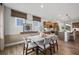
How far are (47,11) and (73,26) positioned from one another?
0.68m

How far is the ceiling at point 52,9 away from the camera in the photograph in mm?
2217

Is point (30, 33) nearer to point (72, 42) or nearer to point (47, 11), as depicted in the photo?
point (47, 11)

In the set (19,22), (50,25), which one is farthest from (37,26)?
(19,22)

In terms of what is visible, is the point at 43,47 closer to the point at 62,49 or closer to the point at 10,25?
the point at 62,49

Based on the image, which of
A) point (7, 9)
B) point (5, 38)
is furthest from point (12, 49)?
point (7, 9)

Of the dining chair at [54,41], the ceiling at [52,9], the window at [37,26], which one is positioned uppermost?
the ceiling at [52,9]

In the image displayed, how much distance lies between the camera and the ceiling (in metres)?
2.22

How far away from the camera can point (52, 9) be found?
7.41 feet

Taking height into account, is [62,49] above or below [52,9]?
below

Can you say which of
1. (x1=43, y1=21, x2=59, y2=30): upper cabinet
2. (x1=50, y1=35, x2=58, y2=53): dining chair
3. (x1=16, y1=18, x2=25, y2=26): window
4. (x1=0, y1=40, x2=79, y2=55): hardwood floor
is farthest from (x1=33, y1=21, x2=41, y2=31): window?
(x1=0, y1=40, x2=79, y2=55): hardwood floor

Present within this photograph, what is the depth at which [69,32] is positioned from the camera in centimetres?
234

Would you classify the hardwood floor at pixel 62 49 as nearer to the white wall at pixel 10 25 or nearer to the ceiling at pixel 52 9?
the white wall at pixel 10 25

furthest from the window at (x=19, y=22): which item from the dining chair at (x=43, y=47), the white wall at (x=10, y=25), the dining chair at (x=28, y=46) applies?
the dining chair at (x=43, y=47)

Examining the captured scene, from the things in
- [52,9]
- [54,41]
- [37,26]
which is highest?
[52,9]
